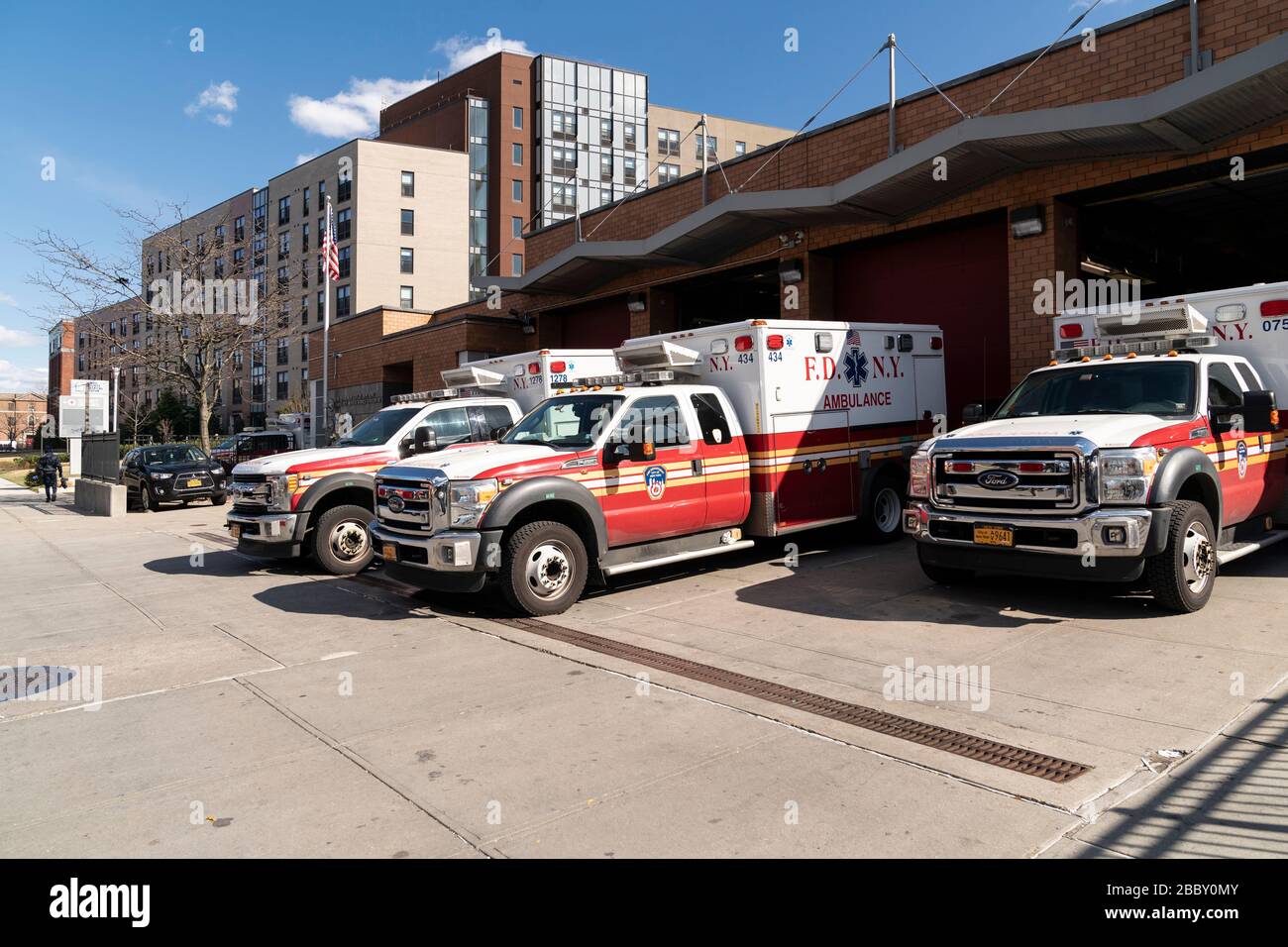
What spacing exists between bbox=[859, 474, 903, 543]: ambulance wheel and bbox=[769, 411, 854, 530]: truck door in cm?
39

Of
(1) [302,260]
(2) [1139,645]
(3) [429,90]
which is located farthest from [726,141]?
(2) [1139,645]

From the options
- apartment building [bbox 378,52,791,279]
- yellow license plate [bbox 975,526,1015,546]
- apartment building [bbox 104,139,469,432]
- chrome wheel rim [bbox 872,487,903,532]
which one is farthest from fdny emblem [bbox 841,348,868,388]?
apartment building [bbox 378,52,791,279]

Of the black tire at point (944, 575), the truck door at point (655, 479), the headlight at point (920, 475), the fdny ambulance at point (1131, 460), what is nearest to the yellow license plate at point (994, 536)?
the fdny ambulance at point (1131, 460)

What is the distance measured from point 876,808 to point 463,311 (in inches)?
935

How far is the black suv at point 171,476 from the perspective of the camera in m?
22.5

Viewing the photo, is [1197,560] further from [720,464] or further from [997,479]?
[720,464]

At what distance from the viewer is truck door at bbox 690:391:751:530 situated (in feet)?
31.2

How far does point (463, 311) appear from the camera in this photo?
26.1m

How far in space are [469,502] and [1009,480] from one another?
15.3ft
